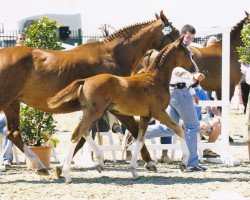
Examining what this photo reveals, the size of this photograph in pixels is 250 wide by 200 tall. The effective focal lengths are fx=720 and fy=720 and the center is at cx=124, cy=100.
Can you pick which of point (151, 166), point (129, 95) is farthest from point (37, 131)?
point (129, 95)

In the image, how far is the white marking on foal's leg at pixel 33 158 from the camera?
10.1 m

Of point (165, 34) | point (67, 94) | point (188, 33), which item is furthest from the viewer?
point (188, 33)

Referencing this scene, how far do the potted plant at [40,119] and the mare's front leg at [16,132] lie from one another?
55 cm

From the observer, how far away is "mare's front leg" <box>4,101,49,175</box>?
Result: 399 inches

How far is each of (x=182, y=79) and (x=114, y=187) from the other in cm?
229

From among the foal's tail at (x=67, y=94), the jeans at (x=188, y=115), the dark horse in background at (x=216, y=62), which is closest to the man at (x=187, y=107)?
the jeans at (x=188, y=115)

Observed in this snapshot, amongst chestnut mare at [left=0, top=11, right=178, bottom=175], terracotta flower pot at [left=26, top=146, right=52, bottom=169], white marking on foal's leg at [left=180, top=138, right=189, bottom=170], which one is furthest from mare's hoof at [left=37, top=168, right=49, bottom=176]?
white marking on foal's leg at [left=180, top=138, right=189, bottom=170]

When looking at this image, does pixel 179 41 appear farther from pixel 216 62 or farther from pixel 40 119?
pixel 216 62

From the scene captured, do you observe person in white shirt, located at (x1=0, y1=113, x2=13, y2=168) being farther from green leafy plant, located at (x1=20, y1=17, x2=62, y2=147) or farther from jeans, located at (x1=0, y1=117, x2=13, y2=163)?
green leafy plant, located at (x1=20, y1=17, x2=62, y2=147)

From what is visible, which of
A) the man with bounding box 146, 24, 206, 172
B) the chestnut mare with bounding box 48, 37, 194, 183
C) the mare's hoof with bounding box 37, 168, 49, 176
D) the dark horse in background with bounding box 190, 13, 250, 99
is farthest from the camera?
the dark horse in background with bounding box 190, 13, 250, 99

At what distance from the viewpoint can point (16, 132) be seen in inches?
408

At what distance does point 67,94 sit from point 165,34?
2016mm

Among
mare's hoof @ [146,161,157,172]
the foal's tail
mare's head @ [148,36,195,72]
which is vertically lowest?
mare's hoof @ [146,161,157,172]

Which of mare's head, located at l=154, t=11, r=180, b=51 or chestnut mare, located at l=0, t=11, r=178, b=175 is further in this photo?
mare's head, located at l=154, t=11, r=180, b=51
